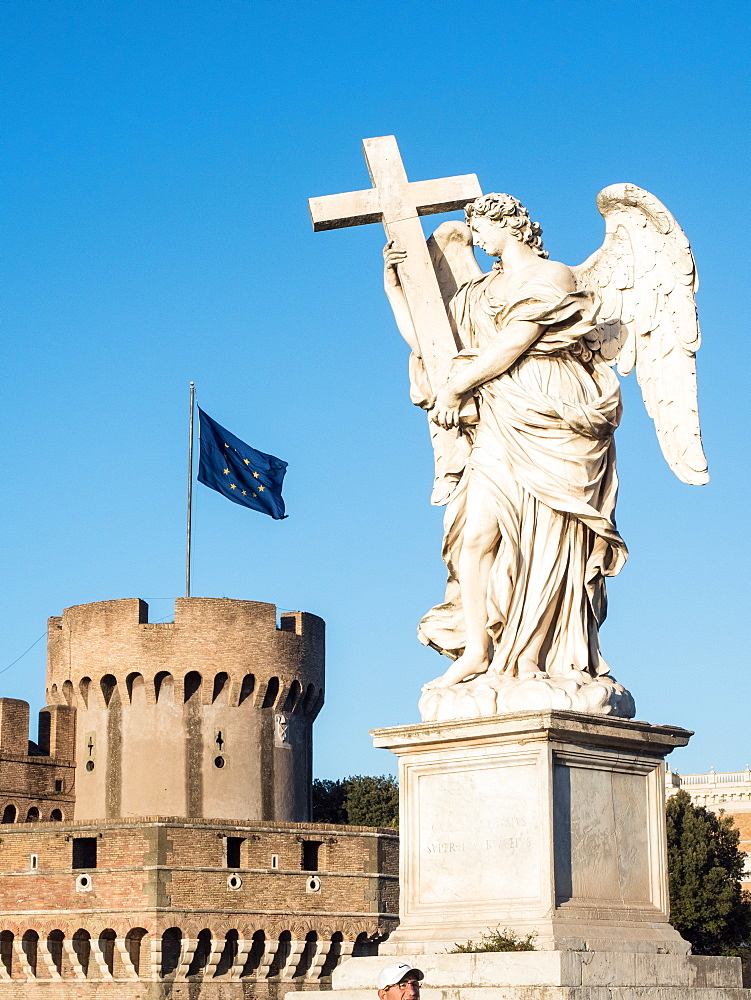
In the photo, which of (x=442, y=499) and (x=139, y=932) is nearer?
(x=442, y=499)

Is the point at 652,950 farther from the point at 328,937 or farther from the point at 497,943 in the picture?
the point at 328,937

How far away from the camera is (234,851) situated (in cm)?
3612

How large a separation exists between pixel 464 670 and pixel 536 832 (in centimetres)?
75

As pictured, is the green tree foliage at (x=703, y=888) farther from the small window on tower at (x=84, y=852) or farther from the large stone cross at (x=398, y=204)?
the large stone cross at (x=398, y=204)

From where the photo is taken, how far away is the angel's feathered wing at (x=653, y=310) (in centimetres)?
629

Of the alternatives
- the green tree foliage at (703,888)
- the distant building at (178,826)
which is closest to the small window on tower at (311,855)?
the distant building at (178,826)

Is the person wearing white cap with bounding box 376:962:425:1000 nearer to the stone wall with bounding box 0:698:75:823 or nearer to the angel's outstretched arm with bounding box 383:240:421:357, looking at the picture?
the angel's outstretched arm with bounding box 383:240:421:357

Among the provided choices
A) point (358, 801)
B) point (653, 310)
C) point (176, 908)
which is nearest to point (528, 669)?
point (653, 310)

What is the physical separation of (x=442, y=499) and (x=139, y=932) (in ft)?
101

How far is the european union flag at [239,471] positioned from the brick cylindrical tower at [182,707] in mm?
2618

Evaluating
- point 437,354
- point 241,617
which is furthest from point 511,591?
point 241,617

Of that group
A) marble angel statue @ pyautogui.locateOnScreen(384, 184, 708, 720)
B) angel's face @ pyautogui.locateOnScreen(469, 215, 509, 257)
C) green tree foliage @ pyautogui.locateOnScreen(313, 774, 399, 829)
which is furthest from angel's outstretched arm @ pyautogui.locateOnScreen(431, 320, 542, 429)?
green tree foliage @ pyautogui.locateOnScreen(313, 774, 399, 829)

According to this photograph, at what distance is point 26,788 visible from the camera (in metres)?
39.8

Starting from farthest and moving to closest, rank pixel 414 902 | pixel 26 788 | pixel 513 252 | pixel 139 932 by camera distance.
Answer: pixel 26 788 < pixel 139 932 < pixel 513 252 < pixel 414 902
